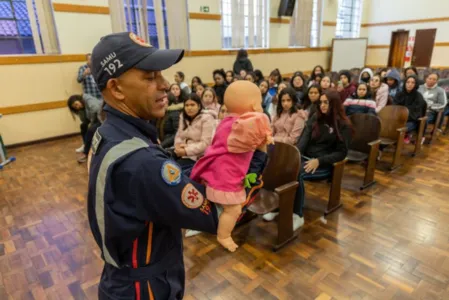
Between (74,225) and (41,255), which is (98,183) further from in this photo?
(74,225)

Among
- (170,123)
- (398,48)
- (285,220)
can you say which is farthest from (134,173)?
(398,48)

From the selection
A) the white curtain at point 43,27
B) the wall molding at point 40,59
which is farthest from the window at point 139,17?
the white curtain at point 43,27

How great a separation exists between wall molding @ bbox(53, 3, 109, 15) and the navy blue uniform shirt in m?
5.34

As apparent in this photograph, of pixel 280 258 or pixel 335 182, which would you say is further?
pixel 335 182

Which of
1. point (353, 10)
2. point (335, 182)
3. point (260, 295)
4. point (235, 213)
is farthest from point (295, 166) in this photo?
point (353, 10)

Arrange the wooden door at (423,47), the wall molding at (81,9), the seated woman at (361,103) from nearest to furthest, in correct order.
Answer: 1. the seated woman at (361,103)
2. the wall molding at (81,9)
3. the wooden door at (423,47)

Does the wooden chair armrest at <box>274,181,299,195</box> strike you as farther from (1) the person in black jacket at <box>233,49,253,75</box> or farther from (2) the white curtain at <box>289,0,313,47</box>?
(2) the white curtain at <box>289,0,313,47</box>

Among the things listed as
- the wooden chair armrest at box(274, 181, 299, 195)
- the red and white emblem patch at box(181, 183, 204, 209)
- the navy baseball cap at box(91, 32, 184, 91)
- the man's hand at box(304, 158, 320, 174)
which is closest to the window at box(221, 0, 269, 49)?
the man's hand at box(304, 158, 320, 174)

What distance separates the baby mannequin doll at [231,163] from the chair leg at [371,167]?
2.56 metres

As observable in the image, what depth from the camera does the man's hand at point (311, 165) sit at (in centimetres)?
256

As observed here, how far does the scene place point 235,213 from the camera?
80cm

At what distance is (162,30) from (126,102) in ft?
19.5

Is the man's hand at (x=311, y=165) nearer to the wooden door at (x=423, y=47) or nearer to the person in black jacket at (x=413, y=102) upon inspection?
the person in black jacket at (x=413, y=102)

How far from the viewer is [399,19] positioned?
31.4ft
